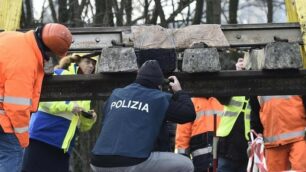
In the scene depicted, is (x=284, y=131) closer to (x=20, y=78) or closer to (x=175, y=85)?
(x=175, y=85)

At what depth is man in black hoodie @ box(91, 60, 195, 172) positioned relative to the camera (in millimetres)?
5293

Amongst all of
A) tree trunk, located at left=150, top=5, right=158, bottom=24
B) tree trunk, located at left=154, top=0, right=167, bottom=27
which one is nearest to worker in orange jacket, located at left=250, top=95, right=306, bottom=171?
tree trunk, located at left=154, top=0, right=167, bottom=27

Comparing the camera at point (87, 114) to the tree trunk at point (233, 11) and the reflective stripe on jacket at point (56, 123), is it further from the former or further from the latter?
the tree trunk at point (233, 11)

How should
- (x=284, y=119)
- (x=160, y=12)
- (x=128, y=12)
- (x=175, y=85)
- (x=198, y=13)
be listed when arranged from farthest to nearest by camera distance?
(x=198, y=13)
(x=128, y=12)
(x=160, y=12)
(x=284, y=119)
(x=175, y=85)

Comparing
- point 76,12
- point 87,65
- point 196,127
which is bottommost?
point 196,127

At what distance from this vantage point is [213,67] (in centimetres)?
554

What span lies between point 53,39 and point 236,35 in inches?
63.4

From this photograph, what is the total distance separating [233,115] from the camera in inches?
320

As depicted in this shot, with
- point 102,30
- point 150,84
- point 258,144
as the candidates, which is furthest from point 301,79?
point 102,30

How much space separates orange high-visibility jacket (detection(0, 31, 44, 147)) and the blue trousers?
0.11 meters

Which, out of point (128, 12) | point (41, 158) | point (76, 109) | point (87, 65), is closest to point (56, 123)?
point (76, 109)

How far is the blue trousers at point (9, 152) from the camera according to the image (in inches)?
217

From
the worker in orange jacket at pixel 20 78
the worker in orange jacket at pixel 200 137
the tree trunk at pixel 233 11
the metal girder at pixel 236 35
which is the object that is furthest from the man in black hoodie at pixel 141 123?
the tree trunk at pixel 233 11

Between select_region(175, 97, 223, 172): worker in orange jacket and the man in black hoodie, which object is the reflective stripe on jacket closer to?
select_region(175, 97, 223, 172): worker in orange jacket
